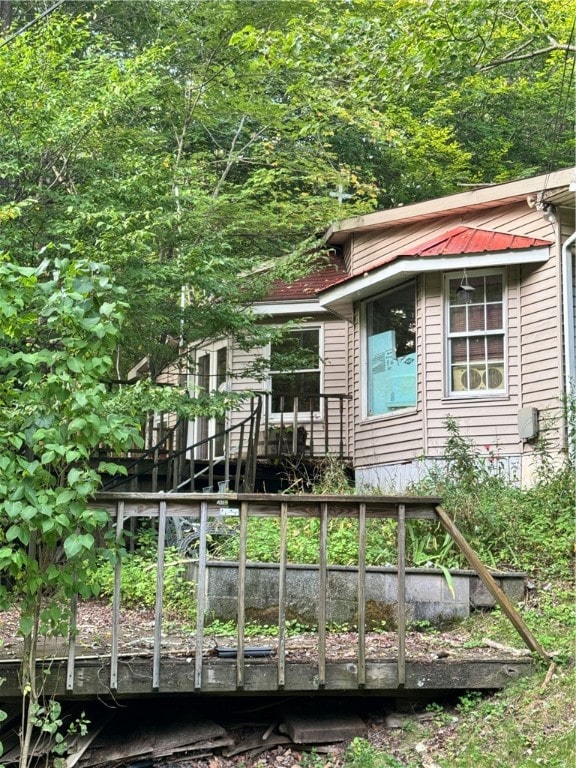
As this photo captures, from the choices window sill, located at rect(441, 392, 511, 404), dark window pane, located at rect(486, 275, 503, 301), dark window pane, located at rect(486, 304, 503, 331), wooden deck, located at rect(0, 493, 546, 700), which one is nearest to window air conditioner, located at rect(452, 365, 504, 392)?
window sill, located at rect(441, 392, 511, 404)

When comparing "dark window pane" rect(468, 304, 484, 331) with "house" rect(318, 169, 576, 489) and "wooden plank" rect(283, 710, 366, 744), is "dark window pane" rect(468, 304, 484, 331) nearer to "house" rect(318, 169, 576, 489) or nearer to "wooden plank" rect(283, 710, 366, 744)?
"house" rect(318, 169, 576, 489)

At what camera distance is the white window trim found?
31.9 ft

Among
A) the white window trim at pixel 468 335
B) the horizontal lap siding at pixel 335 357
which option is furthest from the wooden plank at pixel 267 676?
the horizontal lap siding at pixel 335 357

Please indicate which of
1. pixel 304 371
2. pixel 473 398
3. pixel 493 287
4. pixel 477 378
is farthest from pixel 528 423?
pixel 304 371

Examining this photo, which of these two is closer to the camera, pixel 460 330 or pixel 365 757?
pixel 365 757

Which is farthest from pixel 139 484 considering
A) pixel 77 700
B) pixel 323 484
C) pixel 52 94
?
pixel 77 700

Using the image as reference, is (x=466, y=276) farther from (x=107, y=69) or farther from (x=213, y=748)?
(x=213, y=748)

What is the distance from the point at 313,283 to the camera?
13.9 metres

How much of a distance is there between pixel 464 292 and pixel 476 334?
1.86 ft

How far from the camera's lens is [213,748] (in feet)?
15.5

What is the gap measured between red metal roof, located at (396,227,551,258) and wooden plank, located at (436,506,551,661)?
5431 mm

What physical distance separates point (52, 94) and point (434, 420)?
604 centimetres

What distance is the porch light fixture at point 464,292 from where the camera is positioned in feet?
32.0

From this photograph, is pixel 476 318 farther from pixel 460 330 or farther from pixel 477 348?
pixel 477 348
